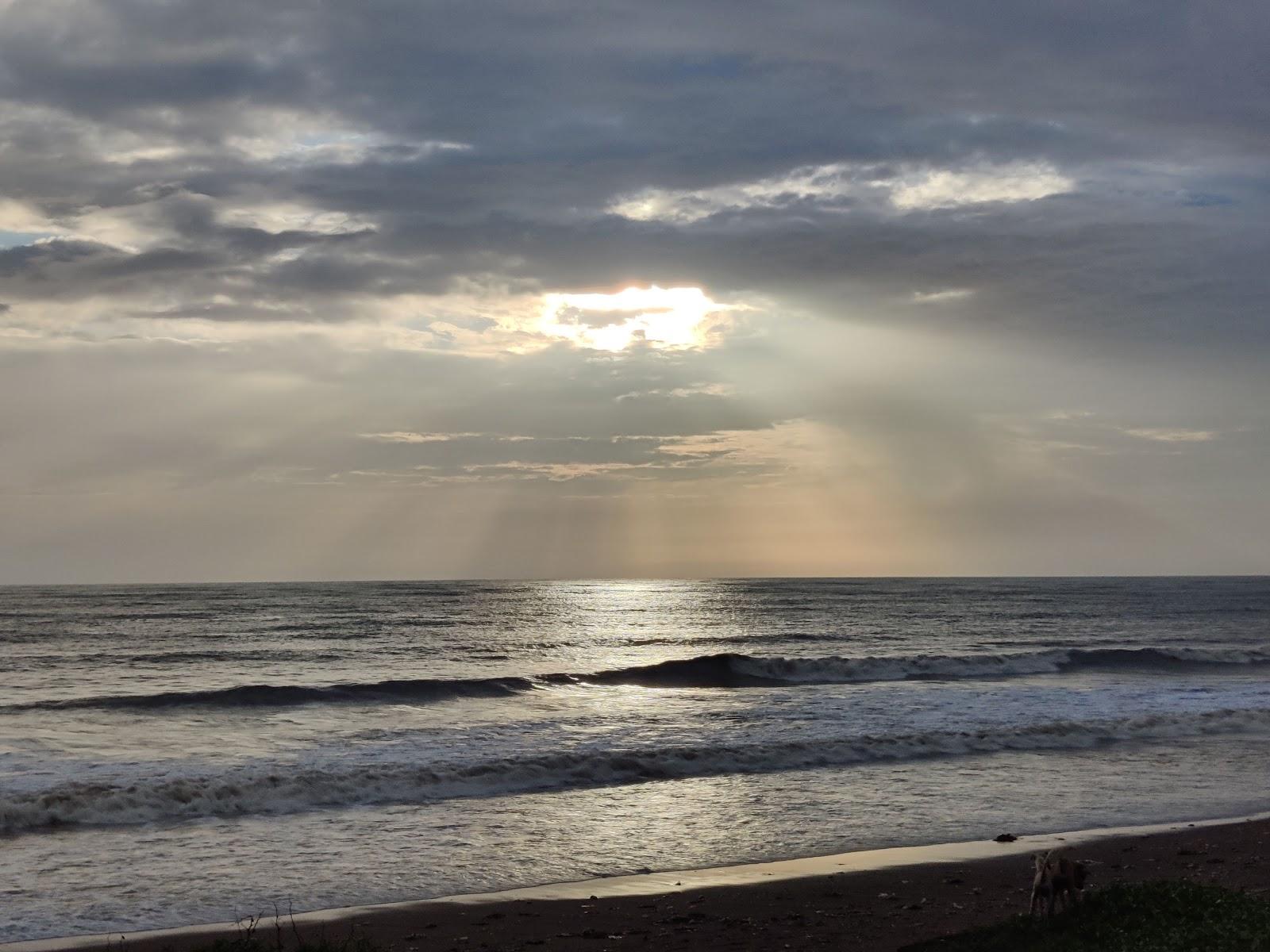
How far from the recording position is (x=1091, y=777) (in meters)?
21.4

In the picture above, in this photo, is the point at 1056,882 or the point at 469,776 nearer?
the point at 1056,882

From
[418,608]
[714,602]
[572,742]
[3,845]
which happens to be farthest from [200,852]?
[714,602]

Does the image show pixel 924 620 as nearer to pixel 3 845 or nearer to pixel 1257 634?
pixel 1257 634

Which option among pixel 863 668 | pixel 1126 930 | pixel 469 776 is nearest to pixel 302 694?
pixel 469 776

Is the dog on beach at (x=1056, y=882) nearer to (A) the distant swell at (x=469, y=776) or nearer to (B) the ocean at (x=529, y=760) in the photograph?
(B) the ocean at (x=529, y=760)

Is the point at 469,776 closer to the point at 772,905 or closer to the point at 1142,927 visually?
the point at 772,905

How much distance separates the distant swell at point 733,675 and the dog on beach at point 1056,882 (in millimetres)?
26568

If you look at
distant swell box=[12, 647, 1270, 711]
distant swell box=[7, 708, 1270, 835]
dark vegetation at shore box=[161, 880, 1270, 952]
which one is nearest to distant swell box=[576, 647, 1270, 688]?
distant swell box=[12, 647, 1270, 711]

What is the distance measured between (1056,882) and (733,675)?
121 ft

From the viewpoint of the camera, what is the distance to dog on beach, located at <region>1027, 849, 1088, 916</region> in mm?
9633

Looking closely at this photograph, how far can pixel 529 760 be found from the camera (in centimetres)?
2192

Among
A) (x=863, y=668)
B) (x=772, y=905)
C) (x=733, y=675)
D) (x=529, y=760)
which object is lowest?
(x=733, y=675)

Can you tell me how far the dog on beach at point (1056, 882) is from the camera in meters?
9.63

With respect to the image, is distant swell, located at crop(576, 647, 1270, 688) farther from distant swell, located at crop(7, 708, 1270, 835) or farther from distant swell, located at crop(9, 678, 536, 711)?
distant swell, located at crop(7, 708, 1270, 835)
